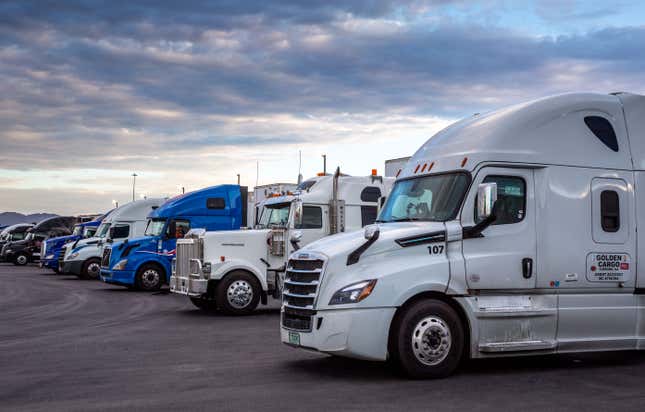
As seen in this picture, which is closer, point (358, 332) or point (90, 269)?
point (358, 332)

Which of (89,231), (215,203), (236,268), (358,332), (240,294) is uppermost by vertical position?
(215,203)

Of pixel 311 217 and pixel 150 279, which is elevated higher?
pixel 311 217

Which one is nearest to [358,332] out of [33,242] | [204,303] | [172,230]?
[204,303]

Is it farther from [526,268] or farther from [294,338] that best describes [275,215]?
[526,268]

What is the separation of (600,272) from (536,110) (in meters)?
2.13

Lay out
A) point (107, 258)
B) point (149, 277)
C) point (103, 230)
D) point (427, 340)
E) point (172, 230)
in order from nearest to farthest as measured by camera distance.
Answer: point (427, 340) → point (172, 230) → point (149, 277) → point (107, 258) → point (103, 230)

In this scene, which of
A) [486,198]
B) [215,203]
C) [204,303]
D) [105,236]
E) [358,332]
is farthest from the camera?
[105,236]

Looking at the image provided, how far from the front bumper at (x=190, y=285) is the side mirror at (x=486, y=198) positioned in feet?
29.0

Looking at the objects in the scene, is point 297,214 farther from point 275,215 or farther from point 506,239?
point 506,239

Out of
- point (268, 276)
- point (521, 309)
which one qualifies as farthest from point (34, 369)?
point (268, 276)

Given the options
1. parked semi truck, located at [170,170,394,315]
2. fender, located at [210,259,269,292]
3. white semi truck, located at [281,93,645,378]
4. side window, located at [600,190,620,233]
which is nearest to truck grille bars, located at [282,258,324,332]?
white semi truck, located at [281,93,645,378]

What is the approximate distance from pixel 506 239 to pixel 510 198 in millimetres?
518

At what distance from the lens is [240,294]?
16812 millimetres

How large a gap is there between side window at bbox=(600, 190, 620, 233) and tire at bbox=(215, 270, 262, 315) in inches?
337
